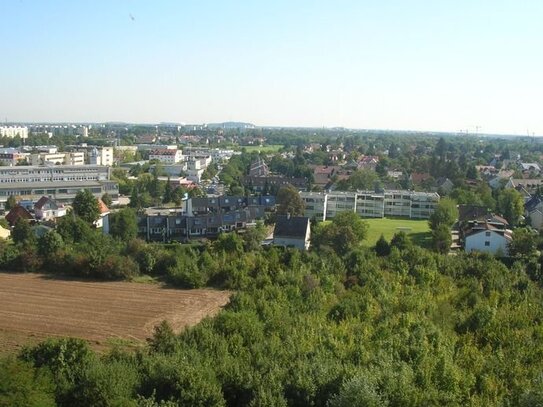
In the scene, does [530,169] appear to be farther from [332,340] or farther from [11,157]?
[332,340]

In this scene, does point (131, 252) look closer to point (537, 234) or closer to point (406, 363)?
point (406, 363)

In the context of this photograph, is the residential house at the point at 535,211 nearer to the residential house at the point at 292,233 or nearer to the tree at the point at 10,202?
the residential house at the point at 292,233

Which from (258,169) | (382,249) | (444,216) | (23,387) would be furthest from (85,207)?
(258,169)

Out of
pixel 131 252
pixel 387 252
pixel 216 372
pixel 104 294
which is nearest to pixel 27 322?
pixel 104 294

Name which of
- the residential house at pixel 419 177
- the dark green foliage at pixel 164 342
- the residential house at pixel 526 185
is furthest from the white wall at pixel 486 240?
the residential house at pixel 419 177

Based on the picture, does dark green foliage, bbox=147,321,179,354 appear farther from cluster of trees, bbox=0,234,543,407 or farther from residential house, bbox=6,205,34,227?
residential house, bbox=6,205,34,227
